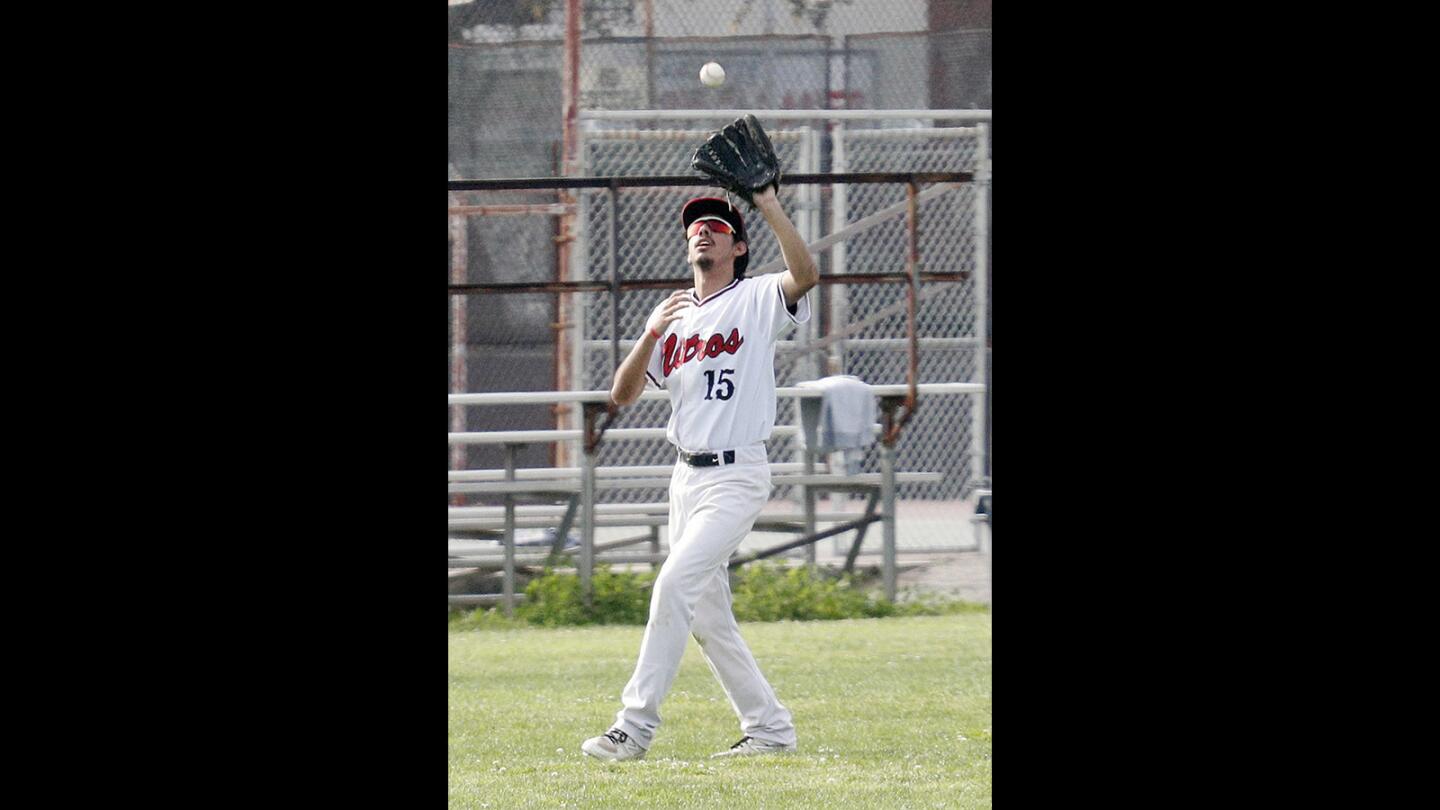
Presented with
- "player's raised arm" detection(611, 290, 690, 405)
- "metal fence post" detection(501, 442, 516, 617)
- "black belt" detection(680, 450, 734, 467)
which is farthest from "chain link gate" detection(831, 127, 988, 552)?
"black belt" detection(680, 450, 734, 467)

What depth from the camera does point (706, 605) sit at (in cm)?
586

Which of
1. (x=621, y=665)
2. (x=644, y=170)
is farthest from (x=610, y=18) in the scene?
(x=621, y=665)

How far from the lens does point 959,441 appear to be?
12.0 meters

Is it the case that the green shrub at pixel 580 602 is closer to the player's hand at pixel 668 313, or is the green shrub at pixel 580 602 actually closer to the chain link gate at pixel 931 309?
the chain link gate at pixel 931 309

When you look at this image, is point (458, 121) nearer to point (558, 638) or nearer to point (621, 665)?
point (558, 638)

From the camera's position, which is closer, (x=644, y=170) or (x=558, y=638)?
(x=558, y=638)

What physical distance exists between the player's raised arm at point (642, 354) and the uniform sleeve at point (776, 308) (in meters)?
0.29

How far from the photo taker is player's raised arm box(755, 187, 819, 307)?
18.1 feet

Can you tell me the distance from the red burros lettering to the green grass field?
1314 millimetres

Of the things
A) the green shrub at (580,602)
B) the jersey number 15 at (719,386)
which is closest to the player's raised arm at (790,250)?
the jersey number 15 at (719,386)

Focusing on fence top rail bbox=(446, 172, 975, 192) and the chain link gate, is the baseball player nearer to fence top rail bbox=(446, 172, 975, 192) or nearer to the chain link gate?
fence top rail bbox=(446, 172, 975, 192)

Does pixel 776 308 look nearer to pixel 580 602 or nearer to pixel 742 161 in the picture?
pixel 742 161

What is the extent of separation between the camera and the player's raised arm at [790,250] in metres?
5.53
